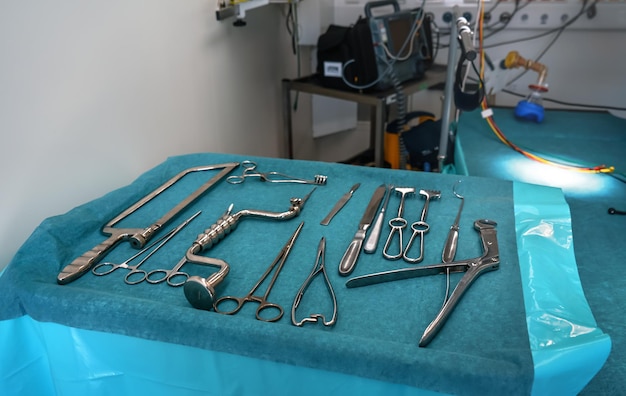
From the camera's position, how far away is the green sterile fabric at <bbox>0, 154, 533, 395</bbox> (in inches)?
26.1

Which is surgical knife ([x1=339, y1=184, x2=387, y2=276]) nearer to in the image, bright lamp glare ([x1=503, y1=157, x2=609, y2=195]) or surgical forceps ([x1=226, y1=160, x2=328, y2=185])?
surgical forceps ([x1=226, y1=160, x2=328, y2=185])

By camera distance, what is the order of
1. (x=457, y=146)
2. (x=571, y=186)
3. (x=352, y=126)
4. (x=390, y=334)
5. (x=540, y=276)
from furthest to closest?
1. (x=352, y=126)
2. (x=457, y=146)
3. (x=571, y=186)
4. (x=540, y=276)
5. (x=390, y=334)

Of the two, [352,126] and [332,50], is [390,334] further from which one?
[352,126]

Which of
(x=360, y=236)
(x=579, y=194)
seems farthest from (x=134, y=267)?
(x=579, y=194)

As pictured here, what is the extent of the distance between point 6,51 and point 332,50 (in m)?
1.32

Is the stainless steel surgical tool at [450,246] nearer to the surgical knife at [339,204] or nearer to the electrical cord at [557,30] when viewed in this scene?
the surgical knife at [339,204]

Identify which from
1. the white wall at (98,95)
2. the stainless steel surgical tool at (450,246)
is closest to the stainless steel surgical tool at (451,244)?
the stainless steel surgical tool at (450,246)

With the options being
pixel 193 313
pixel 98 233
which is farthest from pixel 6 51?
pixel 193 313

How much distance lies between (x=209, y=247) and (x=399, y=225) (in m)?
0.38

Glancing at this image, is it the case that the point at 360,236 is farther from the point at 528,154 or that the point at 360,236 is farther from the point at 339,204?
the point at 528,154

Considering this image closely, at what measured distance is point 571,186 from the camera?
57.1 inches

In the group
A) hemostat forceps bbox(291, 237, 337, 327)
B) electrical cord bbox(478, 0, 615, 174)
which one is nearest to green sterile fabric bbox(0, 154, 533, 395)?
hemostat forceps bbox(291, 237, 337, 327)

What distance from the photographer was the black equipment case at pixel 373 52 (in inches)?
78.1

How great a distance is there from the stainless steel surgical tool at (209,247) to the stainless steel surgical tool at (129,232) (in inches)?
4.5
